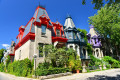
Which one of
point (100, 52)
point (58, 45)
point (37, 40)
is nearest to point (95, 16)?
point (100, 52)

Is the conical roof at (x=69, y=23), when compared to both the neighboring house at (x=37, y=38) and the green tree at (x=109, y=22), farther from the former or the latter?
the green tree at (x=109, y=22)

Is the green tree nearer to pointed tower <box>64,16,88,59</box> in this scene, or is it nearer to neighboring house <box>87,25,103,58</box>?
neighboring house <box>87,25,103,58</box>

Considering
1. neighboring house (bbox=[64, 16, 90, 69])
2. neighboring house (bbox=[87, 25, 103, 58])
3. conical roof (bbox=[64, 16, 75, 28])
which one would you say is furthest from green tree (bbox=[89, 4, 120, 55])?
conical roof (bbox=[64, 16, 75, 28])

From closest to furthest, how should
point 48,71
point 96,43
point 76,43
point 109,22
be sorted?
point 48,71
point 76,43
point 109,22
point 96,43

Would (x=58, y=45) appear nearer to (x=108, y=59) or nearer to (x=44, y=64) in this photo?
(x=44, y=64)

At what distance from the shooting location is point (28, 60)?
13039 millimetres

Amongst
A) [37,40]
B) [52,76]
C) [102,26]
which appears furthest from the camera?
[102,26]

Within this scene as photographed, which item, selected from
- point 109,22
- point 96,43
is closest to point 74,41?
point 96,43

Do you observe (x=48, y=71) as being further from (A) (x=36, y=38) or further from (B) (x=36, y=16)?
(B) (x=36, y=16)

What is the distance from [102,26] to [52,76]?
77.1ft

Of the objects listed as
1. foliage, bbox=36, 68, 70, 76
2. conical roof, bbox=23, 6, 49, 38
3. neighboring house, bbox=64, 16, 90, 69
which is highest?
conical roof, bbox=23, 6, 49, 38

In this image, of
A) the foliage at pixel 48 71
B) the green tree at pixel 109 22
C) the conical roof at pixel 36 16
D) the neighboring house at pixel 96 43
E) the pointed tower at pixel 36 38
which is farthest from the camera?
the neighboring house at pixel 96 43

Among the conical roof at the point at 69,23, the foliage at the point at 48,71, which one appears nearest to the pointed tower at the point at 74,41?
the conical roof at the point at 69,23

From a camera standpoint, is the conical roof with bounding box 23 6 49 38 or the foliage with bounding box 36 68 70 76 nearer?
the foliage with bounding box 36 68 70 76
